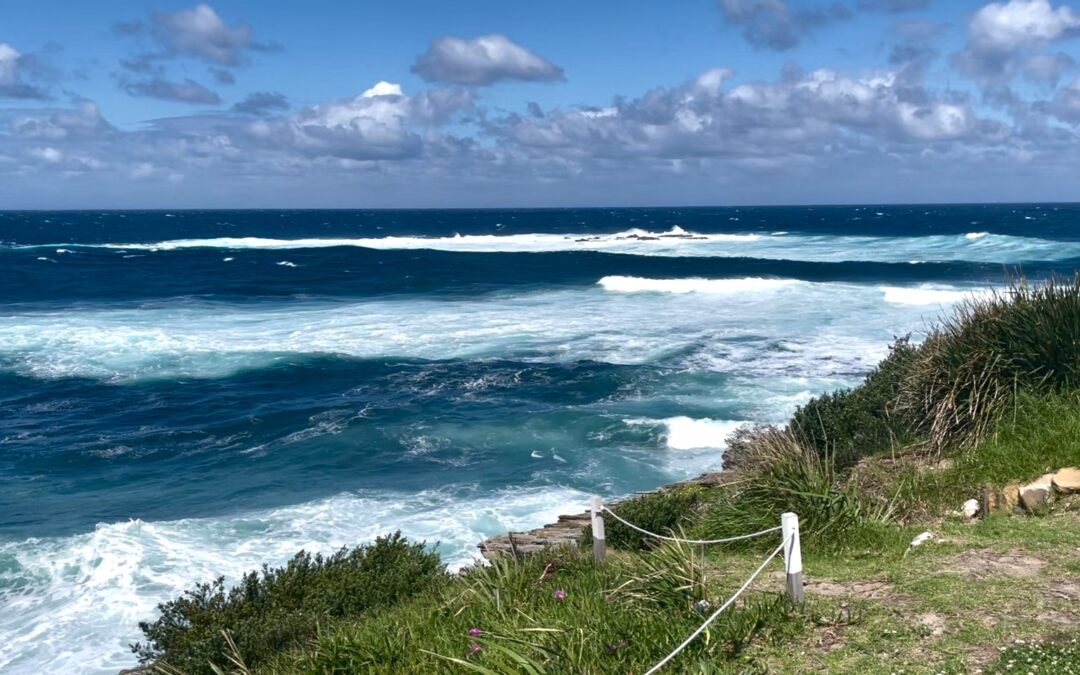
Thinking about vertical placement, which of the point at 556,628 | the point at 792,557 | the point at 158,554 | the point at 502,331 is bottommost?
the point at 158,554

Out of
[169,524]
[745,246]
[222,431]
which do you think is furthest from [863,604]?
[745,246]

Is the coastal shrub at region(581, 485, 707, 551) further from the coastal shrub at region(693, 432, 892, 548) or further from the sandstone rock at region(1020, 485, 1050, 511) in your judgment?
the sandstone rock at region(1020, 485, 1050, 511)

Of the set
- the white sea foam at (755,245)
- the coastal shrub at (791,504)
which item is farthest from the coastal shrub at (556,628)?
the white sea foam at (755,245)

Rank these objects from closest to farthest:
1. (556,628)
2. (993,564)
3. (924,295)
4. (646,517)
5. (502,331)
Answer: (556,628), (993,564), (646,517), (502,331), (924,295)

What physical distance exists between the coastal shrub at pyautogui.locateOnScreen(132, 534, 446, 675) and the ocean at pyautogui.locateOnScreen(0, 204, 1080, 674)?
2.27 m

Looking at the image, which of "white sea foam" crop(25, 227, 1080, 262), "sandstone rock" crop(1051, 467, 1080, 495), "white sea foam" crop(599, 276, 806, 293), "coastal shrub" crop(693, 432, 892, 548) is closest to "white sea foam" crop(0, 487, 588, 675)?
"coastal shrub" crop(693, 432, 892, 548)

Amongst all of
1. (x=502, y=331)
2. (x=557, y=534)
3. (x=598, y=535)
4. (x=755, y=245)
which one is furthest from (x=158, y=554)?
(x=755, y=245)

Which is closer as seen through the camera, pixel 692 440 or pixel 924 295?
pixel 692 440

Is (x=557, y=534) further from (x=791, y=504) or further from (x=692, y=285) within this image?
(x=692, y=285)

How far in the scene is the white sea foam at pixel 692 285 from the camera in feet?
165

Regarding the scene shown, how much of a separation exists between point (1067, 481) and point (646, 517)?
4190 millimetres

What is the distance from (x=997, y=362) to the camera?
35.6ft

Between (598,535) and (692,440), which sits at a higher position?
(598,535)

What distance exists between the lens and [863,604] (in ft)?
21.8
